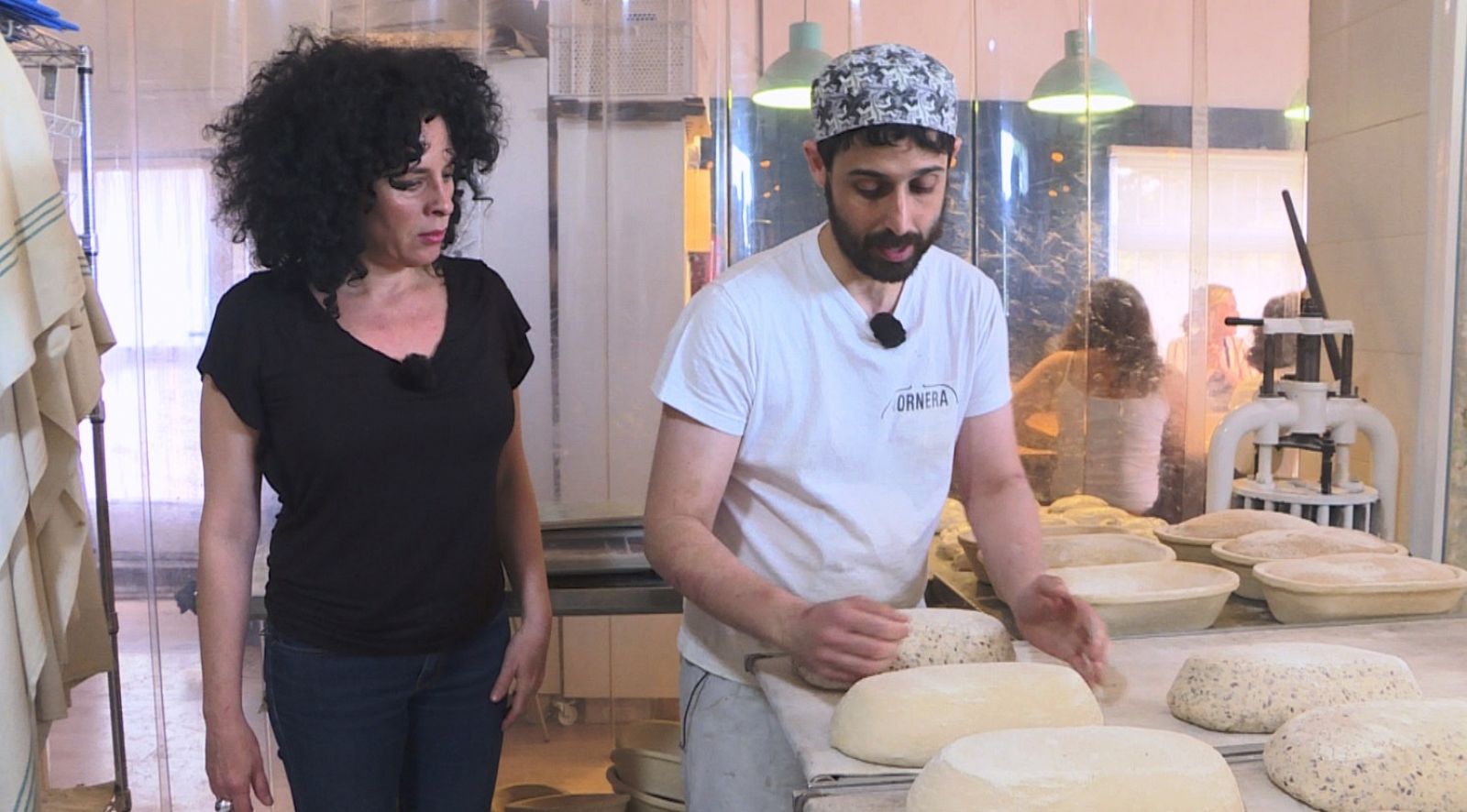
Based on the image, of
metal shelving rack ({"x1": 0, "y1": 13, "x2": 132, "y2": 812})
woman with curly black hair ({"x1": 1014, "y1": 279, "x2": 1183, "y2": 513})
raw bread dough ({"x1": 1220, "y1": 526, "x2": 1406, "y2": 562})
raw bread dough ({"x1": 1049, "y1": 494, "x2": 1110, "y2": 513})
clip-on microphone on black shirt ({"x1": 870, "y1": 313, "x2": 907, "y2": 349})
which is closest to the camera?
clip-on microphone on black shirt ({"x1": 870, "y1": 313, "x2": 907, "y2": 349})

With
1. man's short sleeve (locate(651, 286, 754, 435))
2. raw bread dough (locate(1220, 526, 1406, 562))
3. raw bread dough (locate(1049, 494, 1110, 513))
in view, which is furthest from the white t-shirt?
raw bread dough (locate(1049, 494, 1110, 513))

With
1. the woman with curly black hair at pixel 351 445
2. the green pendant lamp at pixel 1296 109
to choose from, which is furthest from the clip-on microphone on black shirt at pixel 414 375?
the green pendant lamp at pixel 1296 109

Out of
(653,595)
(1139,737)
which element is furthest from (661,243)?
(1139,737)

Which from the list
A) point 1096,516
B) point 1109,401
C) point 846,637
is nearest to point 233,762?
point 846,637

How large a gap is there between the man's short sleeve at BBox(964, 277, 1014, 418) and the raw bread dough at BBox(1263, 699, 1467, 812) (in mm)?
563

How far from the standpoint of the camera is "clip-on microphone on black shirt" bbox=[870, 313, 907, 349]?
1393 millimetres

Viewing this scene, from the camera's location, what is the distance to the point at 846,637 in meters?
1.18

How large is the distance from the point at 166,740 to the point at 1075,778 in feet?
7.79

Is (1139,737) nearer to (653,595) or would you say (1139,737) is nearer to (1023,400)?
(653,595)

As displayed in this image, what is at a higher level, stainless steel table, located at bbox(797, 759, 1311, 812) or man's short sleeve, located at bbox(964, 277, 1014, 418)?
man's short sleeve, located at bbox(964, 277, 1014, 418)

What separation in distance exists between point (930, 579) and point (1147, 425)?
3.55ft

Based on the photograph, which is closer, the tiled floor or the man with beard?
the man with beard

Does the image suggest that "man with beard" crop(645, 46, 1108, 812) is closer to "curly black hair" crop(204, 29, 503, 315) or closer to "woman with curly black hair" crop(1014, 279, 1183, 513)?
"curly black hair" crop(204, 29, 503, 315)

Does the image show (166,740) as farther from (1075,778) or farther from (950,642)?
(1075,778)
